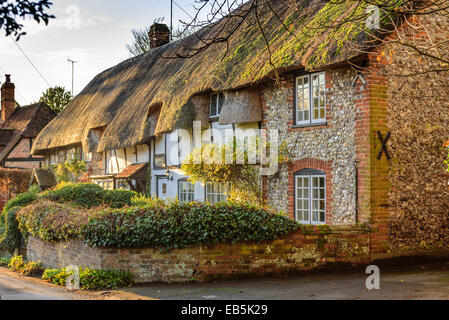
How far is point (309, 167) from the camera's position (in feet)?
41.3

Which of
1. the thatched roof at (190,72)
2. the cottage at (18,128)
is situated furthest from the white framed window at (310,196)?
the cottage at (18,128)

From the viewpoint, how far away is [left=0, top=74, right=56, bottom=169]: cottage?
38.4m

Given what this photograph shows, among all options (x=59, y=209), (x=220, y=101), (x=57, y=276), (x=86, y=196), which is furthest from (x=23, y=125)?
(x=57, y=276)

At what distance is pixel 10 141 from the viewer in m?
39.6

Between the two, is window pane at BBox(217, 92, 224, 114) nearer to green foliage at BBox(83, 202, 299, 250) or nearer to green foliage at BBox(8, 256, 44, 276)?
green foliage at BBox(83, 202, 299, 250)

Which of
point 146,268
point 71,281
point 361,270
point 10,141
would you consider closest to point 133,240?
point 146,268

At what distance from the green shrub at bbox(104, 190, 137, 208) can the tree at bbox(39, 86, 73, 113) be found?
40032 mm

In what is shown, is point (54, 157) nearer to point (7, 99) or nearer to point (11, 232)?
point (7, 99)

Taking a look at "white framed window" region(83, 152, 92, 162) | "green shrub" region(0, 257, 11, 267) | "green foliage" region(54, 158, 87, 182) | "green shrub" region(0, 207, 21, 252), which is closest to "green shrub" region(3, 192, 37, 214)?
"green shrub" region(0, 207, 21, 252)

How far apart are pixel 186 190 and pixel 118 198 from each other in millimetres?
3456

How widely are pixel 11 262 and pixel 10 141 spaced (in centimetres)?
2788

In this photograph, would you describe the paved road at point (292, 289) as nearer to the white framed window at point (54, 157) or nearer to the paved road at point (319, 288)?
the paved road at point (319, 288)

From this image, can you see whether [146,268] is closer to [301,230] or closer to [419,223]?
[301,230]

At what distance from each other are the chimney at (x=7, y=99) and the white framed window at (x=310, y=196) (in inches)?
1364
